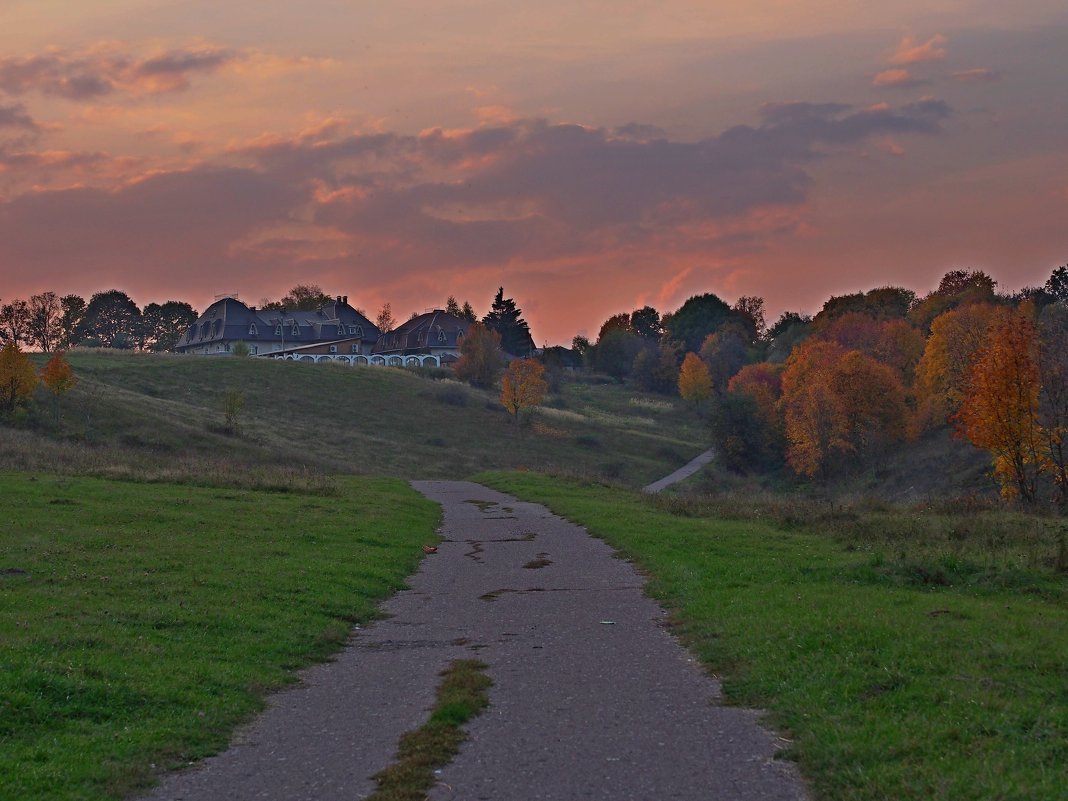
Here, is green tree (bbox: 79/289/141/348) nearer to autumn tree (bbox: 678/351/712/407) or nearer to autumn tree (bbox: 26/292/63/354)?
autumn tree (bbox: 26/292/63/354)

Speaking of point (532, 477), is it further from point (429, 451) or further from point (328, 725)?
point (328, 725)

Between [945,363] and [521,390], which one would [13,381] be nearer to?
[521,390]

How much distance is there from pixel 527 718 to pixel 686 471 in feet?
275

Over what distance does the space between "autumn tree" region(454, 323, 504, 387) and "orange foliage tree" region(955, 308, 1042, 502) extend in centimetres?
8144

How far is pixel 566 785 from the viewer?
806 centimetres

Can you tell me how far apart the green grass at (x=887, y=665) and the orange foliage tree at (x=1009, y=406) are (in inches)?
1207

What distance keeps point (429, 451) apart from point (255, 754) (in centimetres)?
7409

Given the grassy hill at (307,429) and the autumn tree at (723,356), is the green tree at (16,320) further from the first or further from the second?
the autumn tree at (723,356)

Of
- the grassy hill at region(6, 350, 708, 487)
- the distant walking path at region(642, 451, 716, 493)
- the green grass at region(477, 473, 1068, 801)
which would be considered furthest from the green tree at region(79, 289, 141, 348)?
the green grass at region(477, 473, 1068, 801)

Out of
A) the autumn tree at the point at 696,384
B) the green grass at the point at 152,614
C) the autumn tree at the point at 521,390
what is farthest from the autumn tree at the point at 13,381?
the autumn tree at the point at 696,384

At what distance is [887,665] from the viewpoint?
10.9m

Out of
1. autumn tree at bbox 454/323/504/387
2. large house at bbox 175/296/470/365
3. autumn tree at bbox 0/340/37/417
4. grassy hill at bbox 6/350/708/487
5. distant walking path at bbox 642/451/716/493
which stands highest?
large house at bbox 175/296/470/365

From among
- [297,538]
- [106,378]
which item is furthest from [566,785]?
[106,378]

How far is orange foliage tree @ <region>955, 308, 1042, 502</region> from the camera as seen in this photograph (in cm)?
4788
